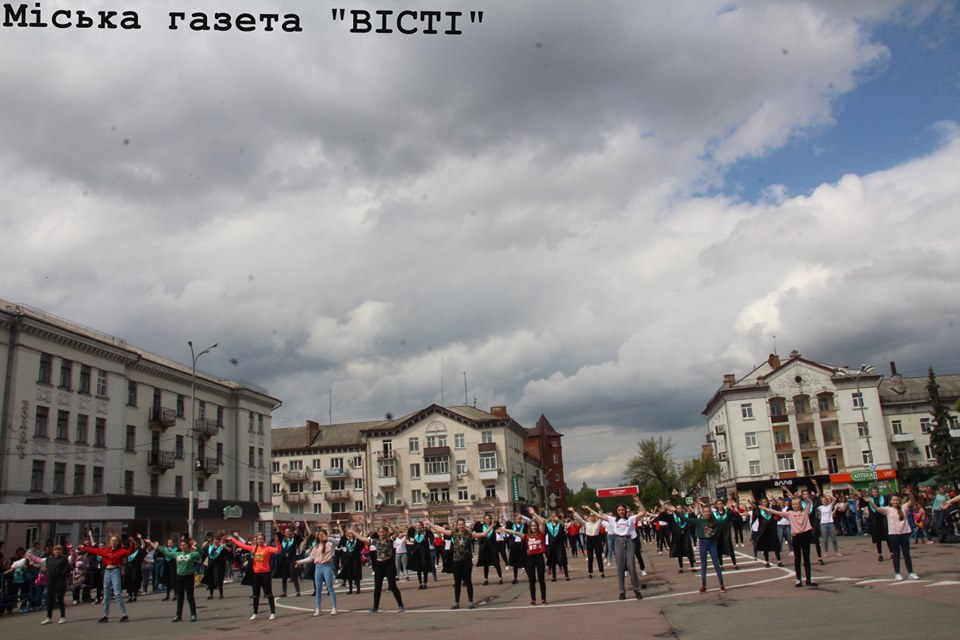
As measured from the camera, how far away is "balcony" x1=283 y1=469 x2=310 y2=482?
8619 centimetres

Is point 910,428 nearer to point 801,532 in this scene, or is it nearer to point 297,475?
point 297,475

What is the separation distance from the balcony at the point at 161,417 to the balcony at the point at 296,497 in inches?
1408

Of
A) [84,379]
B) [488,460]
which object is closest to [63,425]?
[84,379]

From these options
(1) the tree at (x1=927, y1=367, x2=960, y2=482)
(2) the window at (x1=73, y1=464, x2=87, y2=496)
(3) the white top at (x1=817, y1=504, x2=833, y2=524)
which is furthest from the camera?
(1) the tree at (x1=927, y1=367, x2=960, y2=482)

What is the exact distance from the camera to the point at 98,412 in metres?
45.2

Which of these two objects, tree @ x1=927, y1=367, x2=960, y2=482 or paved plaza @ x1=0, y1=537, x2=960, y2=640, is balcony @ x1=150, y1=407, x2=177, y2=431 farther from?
tree @ x1=927, y1=367, x2=960, y2=482

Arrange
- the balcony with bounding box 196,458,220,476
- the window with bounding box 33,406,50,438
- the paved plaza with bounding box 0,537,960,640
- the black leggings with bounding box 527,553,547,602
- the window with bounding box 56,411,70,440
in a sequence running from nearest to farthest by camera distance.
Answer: the paved plaza with bounding box 0,537,960,640
the black leggings with bounding box 527,553,547,602
the window with bounding box 33,406,50,438
the window with bounding box 56,411,70,440
the balcony with bounding box 196,458,220,476

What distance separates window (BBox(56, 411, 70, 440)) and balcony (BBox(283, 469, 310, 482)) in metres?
45.0

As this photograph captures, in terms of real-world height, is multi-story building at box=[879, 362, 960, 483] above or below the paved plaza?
above

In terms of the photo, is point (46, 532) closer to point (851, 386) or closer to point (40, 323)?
point (40, 323)

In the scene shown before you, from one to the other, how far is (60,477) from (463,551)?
1362 inches

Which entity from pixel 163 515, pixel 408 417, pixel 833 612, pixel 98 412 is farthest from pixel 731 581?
pixel 408 417

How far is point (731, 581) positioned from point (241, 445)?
2004 inches

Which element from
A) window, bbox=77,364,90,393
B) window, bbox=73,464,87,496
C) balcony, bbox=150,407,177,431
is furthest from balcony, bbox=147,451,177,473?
window, bbox=77,364,90,393
